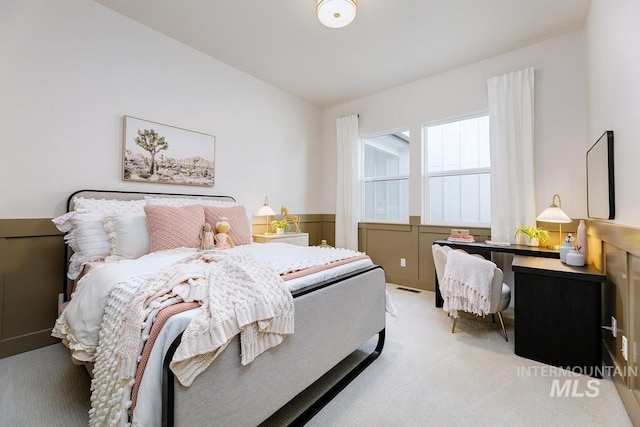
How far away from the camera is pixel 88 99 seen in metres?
2.50

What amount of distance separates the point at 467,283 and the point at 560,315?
63 cm

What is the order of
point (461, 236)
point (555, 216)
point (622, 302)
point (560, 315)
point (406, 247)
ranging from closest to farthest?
point (622, 302) < point (560, 315) < point (555, 216) < point (461, 236) < point (406, 247)

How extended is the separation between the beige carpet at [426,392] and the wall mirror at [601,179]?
1197 millimetres

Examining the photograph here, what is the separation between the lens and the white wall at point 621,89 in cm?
150

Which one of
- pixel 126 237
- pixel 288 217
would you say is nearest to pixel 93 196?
pixel 126 237

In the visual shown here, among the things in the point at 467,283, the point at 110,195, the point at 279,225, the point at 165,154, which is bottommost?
the point at 467,283

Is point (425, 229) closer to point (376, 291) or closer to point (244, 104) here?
point (376, 291)

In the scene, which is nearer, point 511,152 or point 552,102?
point 552,102

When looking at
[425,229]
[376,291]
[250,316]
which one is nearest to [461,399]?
[376,291]

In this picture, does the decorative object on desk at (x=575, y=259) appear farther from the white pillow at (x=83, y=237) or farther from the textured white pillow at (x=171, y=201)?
the white pillow at (x=83, y=237)

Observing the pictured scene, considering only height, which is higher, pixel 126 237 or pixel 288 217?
pixel 288 217

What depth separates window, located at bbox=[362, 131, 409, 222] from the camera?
427cm

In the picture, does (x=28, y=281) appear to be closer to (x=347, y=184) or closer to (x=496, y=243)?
(x=347, y=184)

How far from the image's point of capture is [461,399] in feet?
5.55
